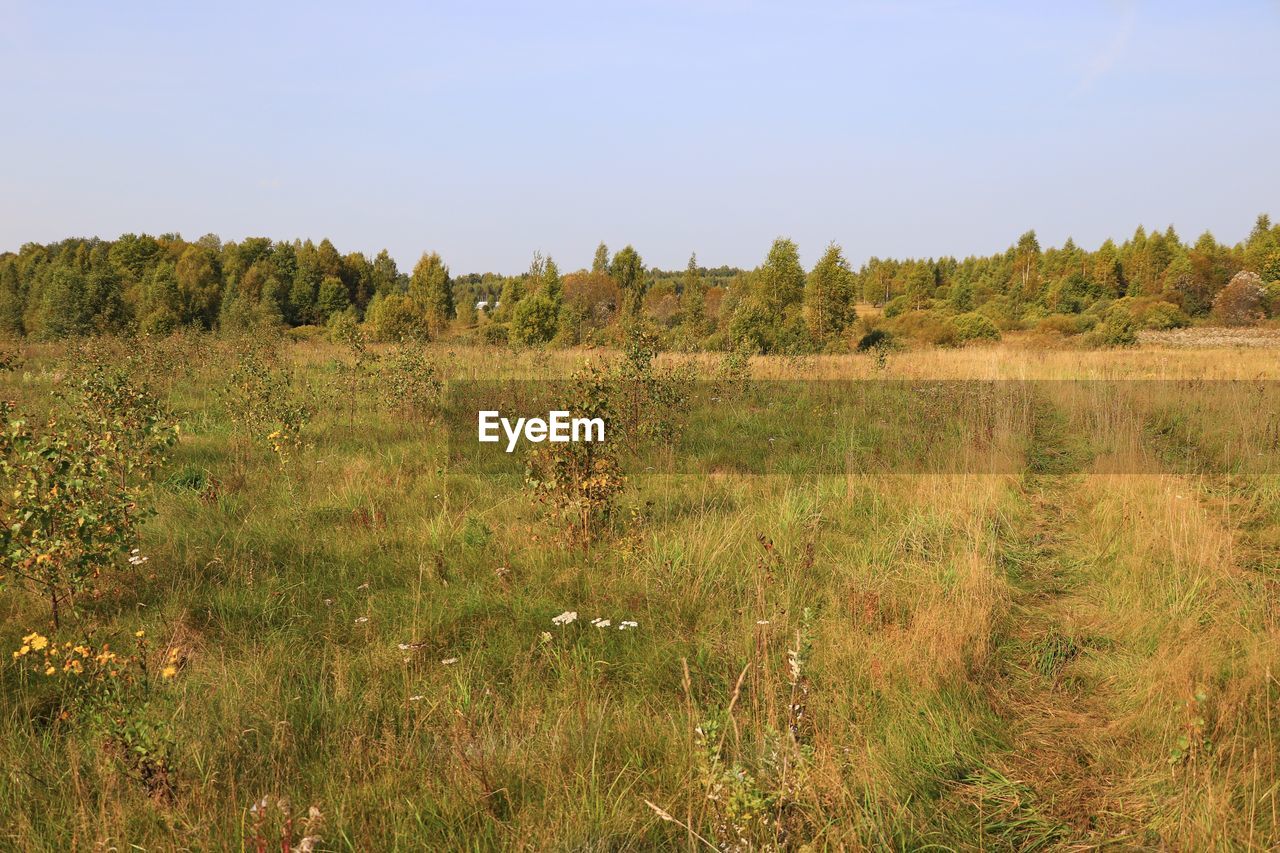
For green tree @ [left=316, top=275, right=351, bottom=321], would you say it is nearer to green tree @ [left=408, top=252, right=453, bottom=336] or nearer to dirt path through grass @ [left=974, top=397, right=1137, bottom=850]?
green tree @ [left=408, top=252, right=453, bottom=336]

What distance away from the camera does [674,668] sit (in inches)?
133

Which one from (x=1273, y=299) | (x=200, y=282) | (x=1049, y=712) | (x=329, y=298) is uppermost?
(x=200, y=282)

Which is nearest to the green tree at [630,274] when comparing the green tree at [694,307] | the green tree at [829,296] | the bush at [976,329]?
the green tree at [694,307]

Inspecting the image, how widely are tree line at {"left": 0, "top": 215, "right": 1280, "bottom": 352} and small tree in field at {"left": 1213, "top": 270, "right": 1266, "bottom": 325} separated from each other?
114 mm

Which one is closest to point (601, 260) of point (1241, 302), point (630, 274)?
point (630, 274)

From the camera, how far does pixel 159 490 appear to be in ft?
20.3

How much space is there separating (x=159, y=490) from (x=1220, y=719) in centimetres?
741


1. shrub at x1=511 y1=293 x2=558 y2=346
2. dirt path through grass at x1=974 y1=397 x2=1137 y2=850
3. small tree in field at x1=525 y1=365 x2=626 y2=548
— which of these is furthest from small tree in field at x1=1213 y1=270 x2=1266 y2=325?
small tree in field at x1=525 y1=365 x2=626 y2=548

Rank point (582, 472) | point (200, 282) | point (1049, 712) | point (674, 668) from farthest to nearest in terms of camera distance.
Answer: point (200, 282)
point (582, 472)
point (674, 668)
point (1049, 712)

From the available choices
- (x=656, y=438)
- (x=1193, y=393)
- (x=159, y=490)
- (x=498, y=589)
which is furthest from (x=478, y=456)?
(x=1193, y=393)
